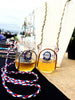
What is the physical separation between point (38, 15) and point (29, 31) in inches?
4.5

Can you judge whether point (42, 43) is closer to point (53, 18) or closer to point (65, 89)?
point (53, 18)

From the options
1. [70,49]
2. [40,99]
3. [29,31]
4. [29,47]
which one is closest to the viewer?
[40,99]

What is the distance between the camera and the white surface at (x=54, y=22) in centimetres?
65

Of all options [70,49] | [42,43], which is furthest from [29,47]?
[70,49]

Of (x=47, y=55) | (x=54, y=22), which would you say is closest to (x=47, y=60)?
(x=47, y=55)

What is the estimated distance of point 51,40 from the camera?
2.27 feet

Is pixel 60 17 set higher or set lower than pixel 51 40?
higher

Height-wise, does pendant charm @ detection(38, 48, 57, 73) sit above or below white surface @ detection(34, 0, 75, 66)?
below

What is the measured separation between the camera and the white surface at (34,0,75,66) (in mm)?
652

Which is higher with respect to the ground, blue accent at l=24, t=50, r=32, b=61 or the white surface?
the white surface

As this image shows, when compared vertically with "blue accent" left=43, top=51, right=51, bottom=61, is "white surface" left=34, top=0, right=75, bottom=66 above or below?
above

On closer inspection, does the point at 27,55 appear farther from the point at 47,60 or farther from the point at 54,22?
the point at 54,22

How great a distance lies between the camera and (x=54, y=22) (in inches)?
26.5

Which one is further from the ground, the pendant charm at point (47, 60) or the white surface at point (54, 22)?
the white surface at point (54, 22)
